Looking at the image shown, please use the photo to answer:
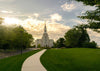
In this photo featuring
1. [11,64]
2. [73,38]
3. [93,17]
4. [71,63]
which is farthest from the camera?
[73,38]

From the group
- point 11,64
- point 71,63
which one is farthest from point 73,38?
point 11,64

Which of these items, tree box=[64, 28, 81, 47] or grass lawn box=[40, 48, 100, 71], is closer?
grass lawn box=[40, 48, 100, 71]

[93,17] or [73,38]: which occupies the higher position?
[93,17]

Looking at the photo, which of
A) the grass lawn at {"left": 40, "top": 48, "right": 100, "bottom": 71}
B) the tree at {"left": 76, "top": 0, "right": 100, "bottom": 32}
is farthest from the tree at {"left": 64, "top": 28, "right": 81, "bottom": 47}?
the tree at {"left": 76, "top": 0, "right": 100, "bottom": 32}

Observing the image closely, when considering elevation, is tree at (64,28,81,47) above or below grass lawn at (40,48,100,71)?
below

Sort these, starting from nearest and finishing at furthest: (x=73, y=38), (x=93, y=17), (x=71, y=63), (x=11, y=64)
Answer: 1. (x=93, y=17)
2. (x=11, y=64)
3. (x=71, y=63)
4. (x=73, y=38)

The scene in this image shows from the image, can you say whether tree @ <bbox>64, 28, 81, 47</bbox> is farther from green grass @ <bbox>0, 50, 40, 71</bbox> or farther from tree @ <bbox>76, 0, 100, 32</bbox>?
tree @ <bbox>76, 0, 100, 32</bbox>

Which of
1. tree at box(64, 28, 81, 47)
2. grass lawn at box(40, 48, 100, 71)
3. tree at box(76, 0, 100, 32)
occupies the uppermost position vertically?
tree at box(76, 0, 100, 32)

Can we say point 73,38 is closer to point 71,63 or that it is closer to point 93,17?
point 71,63

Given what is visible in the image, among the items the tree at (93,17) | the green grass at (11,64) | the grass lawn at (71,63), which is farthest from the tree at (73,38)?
the tree at (93,17)

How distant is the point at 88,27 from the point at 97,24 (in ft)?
2.32

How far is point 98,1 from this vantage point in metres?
7.29

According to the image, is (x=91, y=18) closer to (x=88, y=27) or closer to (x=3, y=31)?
(x=88, y=27)

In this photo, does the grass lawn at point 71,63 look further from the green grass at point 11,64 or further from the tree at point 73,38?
the tree at point 73,38
